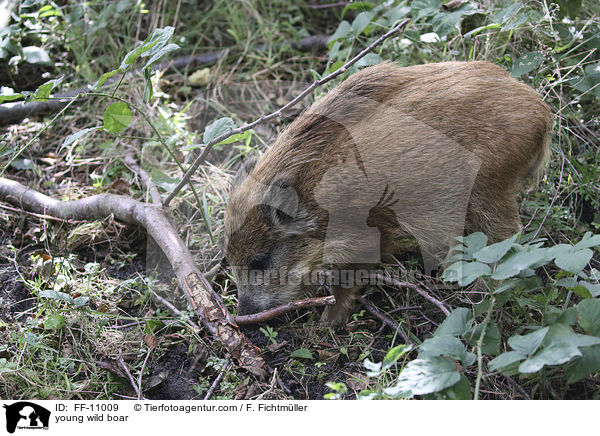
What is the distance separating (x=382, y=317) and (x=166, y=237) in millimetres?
1456

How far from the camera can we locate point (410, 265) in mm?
3686

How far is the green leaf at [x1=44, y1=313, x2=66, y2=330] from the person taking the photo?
3.05 meters

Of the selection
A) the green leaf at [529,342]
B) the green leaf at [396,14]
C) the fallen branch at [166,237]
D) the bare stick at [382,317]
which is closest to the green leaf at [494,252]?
the green leaf at [529,342]

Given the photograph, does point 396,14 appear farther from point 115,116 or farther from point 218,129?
point 115,116

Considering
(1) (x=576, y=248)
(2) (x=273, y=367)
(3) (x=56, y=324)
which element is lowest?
(2) (x=273, y=367)

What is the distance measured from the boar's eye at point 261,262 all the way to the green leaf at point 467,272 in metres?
1.24

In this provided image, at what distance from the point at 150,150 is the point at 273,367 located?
8.01ft

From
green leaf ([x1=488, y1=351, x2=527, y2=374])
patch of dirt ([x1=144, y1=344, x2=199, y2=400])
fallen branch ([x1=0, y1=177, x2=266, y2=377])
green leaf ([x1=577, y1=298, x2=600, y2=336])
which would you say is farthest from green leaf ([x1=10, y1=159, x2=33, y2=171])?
green leaf ([x1=577, y1=298, x2=600, y2=336])

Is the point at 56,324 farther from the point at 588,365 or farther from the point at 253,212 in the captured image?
the point at 588,365

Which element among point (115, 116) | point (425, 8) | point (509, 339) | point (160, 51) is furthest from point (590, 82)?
point (115, 116)

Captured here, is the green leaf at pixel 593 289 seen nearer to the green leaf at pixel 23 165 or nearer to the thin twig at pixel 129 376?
the thin twig at pixel 129 376

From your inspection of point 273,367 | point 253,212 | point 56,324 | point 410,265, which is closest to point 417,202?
point 410,265

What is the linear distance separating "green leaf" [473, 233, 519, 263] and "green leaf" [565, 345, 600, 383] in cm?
51
